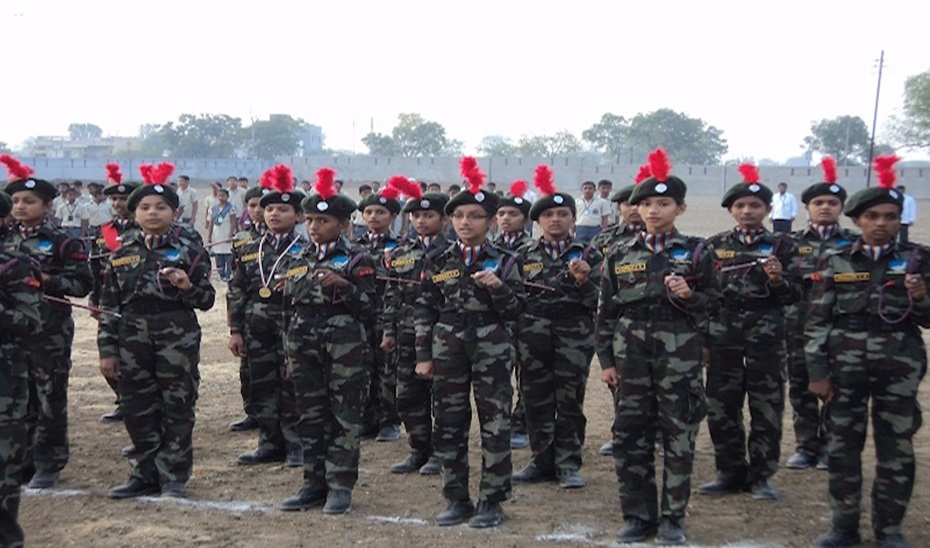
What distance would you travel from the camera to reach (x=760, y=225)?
7.54 m

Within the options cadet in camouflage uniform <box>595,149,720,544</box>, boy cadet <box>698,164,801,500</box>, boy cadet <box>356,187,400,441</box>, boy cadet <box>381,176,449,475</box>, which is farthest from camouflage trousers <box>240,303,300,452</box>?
boy cadet <box>698,164,801,500</box>

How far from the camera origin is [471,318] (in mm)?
6605

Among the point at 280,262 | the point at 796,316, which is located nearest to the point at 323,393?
the point at 280,262

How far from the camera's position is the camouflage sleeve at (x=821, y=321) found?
6.14 m

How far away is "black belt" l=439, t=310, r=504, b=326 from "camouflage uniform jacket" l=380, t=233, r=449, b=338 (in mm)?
1790

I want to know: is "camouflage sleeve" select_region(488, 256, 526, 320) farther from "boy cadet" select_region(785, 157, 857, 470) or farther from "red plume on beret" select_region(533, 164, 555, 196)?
"boy cadet" select_region(785, 157, 857, 470)

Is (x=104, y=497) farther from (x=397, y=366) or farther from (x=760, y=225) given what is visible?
(x=760, y=225)

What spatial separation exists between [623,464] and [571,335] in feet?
4.80

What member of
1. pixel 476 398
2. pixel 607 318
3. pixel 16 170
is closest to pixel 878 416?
pixel 607 318

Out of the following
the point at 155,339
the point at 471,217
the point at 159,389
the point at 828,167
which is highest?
the point at 828,167

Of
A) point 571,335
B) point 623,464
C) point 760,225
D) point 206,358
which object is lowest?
point 206,358

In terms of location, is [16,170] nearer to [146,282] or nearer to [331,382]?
[146,282]

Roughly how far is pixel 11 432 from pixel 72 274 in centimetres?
207

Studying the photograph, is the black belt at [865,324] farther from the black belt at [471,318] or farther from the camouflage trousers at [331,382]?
the camouflage trousers at [331,382]
